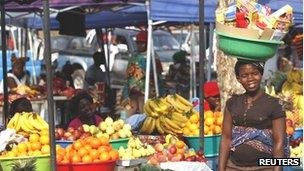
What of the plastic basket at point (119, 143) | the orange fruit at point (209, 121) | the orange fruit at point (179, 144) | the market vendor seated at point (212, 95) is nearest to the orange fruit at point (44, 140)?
the plastic basket at point (119, 143)

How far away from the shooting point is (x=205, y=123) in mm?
7707

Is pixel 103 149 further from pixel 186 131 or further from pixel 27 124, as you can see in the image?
pixel 186 131

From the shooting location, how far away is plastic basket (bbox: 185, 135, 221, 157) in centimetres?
745

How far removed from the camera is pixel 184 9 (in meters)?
11.0

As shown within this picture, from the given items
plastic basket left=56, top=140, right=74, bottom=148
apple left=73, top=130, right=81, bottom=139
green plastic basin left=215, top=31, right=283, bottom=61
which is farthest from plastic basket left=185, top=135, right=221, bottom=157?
green plastic basin left=215, top=31, right=283, bottom=61

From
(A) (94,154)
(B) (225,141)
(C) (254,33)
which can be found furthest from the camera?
(A) (94,154)

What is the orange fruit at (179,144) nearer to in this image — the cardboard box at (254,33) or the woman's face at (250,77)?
the cardboard box at (254,33)

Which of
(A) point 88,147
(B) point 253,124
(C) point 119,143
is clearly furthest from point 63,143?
(B) point 253,124

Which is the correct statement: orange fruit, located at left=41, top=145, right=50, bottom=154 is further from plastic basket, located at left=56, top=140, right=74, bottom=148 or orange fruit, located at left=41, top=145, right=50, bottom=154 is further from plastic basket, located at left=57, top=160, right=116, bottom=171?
plastic basket, located at left=56, top=140, right=74, bottom=148

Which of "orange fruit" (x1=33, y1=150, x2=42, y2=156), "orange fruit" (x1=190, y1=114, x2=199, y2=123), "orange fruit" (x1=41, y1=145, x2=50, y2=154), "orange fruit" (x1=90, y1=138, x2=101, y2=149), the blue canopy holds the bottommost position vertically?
"orange fruit" (x1=33, y1=150, x2=42, y2=156)

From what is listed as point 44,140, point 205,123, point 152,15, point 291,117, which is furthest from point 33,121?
point 152,15

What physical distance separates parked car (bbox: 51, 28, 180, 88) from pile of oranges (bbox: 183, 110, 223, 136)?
1330 cm

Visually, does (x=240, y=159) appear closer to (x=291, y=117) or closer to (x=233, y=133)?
(x=233, y=133)

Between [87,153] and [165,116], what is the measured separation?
1887 millimetres
